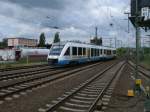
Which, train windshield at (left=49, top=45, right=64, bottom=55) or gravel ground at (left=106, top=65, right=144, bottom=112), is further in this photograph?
train windshield at (left=49, top=45, right=64, bottom=55)

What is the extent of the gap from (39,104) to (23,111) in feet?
4.08

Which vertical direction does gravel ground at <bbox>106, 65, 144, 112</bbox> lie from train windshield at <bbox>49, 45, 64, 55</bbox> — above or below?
below

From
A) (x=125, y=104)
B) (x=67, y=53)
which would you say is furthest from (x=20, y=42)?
(x=125, y=104)

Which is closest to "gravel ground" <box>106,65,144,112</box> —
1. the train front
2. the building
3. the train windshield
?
the train front

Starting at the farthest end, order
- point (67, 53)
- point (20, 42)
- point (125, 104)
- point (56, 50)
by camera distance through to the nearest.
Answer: point (20, 42), point (56, 50), point (67, 53), point (125, 104)

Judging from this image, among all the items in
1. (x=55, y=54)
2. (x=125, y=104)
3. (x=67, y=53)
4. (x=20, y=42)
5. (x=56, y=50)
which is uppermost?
(x=20, y=42)

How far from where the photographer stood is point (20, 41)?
13325cm

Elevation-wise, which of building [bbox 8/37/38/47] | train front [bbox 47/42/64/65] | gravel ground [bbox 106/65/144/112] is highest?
building [bbox 8/37/38/47]

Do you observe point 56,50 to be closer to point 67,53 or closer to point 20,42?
point 67,53

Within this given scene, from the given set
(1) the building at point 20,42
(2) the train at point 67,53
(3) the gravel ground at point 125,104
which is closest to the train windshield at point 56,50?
(2) the train at point 67,53

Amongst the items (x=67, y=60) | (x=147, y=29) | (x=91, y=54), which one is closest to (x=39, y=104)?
(x=147, y=29)

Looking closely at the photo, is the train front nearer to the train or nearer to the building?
the train

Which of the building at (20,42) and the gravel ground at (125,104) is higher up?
the building at (20,42)

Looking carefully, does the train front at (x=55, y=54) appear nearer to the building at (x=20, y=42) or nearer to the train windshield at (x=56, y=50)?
the train windshield at (x=56, y=50)
